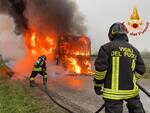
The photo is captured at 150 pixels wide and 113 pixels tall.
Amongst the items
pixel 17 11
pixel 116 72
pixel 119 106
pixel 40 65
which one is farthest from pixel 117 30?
pixel 17 11

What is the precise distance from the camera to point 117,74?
6078 millimetres

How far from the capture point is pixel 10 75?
62.5 feet

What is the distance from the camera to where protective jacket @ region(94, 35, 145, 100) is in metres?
6.05

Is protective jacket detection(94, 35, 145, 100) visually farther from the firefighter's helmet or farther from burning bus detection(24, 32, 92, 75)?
burning bus detection(24, 32, 92, 75)

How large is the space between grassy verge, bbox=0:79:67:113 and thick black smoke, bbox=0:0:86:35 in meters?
11.9

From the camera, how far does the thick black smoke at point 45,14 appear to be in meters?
24.9

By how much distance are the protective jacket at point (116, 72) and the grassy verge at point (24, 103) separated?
12.4 ft

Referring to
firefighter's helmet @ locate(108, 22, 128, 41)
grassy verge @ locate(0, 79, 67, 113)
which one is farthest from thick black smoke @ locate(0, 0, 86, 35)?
firefighter's helmet @ locate(108, 22, 128, 41)

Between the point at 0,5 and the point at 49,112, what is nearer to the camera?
the point at 49,112

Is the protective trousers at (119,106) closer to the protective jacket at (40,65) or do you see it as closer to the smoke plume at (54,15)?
the protective jacket at (40,65)

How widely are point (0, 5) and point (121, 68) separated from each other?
19.3 meters

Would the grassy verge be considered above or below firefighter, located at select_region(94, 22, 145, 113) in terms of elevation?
below

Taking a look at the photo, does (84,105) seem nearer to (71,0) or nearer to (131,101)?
(131,101)

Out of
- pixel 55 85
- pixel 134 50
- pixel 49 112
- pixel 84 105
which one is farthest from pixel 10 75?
pixel 134 50
